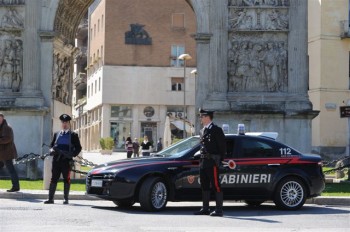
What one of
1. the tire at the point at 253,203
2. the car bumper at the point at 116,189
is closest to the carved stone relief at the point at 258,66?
the tire at the point at 253,203

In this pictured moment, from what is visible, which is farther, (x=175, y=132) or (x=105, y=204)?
(x=175, y=132)

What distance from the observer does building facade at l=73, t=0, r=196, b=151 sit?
219 feet

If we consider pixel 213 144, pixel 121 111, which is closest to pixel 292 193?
pixel 213 144

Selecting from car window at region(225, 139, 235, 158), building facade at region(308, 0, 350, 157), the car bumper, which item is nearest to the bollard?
the car bumper

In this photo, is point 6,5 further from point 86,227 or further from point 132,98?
point 132,98

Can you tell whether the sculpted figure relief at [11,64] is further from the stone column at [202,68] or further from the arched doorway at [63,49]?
the stone column at [202,68]

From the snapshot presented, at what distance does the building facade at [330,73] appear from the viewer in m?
47.1

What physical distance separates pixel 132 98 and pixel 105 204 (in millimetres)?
49251

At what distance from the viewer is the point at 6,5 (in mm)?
26188

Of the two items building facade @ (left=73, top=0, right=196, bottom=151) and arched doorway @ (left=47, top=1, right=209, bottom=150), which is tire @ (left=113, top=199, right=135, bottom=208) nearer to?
arched doorway @ (left=47, top=1, right=209, bottom=150)

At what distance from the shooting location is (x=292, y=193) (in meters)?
16.7

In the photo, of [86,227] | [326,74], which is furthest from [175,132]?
[86,227]

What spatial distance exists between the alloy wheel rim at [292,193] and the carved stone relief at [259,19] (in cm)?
1069

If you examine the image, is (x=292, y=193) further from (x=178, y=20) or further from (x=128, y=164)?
(x=178, y=20)
